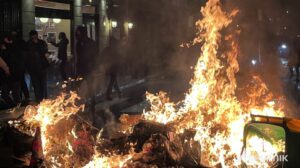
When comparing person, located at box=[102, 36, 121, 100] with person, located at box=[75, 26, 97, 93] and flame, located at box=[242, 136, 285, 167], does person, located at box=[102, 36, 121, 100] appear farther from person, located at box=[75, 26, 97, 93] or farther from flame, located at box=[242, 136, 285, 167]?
flame, located at box=[242, 136, 285, 167]

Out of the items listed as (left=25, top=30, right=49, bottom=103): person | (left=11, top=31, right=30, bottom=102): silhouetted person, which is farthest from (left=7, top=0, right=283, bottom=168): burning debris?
(left=25, top=30, right=49, bottom=103): person

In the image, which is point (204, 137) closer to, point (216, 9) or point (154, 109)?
point (154, 109)

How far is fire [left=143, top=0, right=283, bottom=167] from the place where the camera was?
18.8 feet

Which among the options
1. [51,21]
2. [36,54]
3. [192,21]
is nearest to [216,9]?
[36,54]

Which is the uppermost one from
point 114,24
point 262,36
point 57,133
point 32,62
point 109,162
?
point 114,24

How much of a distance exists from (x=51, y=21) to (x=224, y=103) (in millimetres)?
12898

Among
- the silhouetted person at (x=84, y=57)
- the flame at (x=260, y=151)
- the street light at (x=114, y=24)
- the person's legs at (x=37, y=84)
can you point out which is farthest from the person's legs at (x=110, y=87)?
the street light at (x=114, y=24)

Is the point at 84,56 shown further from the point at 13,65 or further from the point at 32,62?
the point at 13,65

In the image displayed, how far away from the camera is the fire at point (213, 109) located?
5730mm

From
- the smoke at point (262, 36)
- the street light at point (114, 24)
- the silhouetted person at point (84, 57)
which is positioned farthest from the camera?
the street light at point (114, 24)

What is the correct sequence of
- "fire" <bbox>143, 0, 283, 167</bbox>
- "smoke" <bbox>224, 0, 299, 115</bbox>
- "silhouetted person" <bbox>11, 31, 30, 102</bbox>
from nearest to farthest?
"fire" <bbox>143, 0, 283, 167</bbox>, "silhouetted person" <bbox>11, 31, 30, 102</bbox>, "smoke" <bbox>224, 0, 299, 115</bbox>

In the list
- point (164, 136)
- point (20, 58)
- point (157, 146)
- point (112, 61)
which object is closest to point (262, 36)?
point (112, 61)

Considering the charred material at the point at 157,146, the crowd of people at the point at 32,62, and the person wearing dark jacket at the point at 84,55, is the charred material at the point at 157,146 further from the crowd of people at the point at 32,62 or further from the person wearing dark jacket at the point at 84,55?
the person wearing dark jacket at the point at 84,55

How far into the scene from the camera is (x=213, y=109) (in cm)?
638
